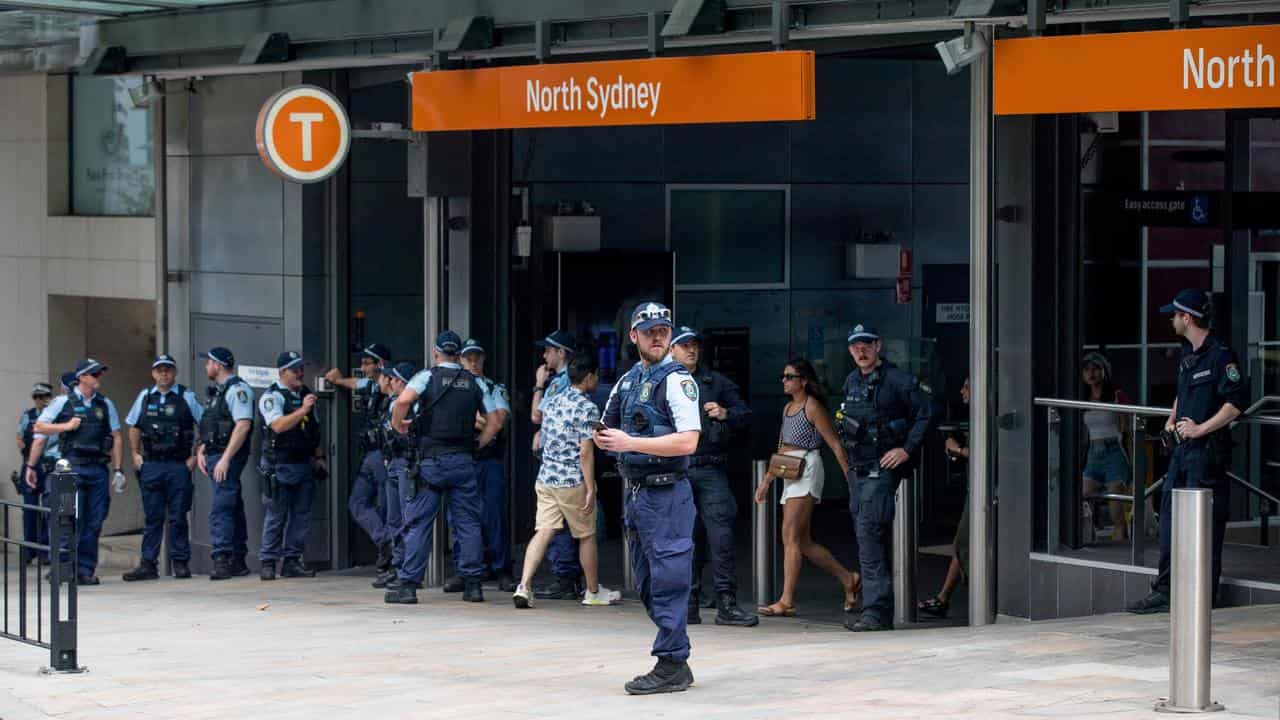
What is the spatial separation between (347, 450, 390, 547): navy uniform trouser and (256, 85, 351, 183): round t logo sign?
88.3 inches

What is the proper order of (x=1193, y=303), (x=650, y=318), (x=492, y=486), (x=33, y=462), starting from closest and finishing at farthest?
(x=650, y=318) → (x=1193, y=303) → (x=492, y=486) → (x=33, y=462)

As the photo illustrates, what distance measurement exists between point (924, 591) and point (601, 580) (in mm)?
2487

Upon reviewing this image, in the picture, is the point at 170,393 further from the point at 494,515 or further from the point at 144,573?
the point at 494,515

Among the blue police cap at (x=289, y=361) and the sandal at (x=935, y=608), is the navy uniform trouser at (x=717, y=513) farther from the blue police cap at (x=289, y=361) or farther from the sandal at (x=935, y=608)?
the blue police cap at (x=289, y=361)

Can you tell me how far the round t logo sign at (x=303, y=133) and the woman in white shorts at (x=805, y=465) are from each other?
13.2 ft

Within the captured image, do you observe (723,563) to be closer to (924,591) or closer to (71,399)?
(924,591)

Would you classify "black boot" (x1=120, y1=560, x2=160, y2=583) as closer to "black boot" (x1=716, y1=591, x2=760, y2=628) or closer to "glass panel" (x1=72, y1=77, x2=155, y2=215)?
"glass panel" (x1=72, y1=77, x2=155, y2=215)

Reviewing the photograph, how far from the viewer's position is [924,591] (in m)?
13.0

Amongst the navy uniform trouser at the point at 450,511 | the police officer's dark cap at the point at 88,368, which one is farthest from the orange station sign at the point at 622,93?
the police officer's dark cap at the point at 88,368

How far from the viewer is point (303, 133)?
13.1m

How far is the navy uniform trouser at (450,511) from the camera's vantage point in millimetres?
11789

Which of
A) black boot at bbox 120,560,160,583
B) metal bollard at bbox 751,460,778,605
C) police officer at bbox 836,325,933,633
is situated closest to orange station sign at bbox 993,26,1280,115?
police officer at bbox 836,325,933,633

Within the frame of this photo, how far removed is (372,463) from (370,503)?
1.42 ft

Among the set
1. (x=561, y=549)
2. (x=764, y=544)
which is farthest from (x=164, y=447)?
(x=764, y=544)
